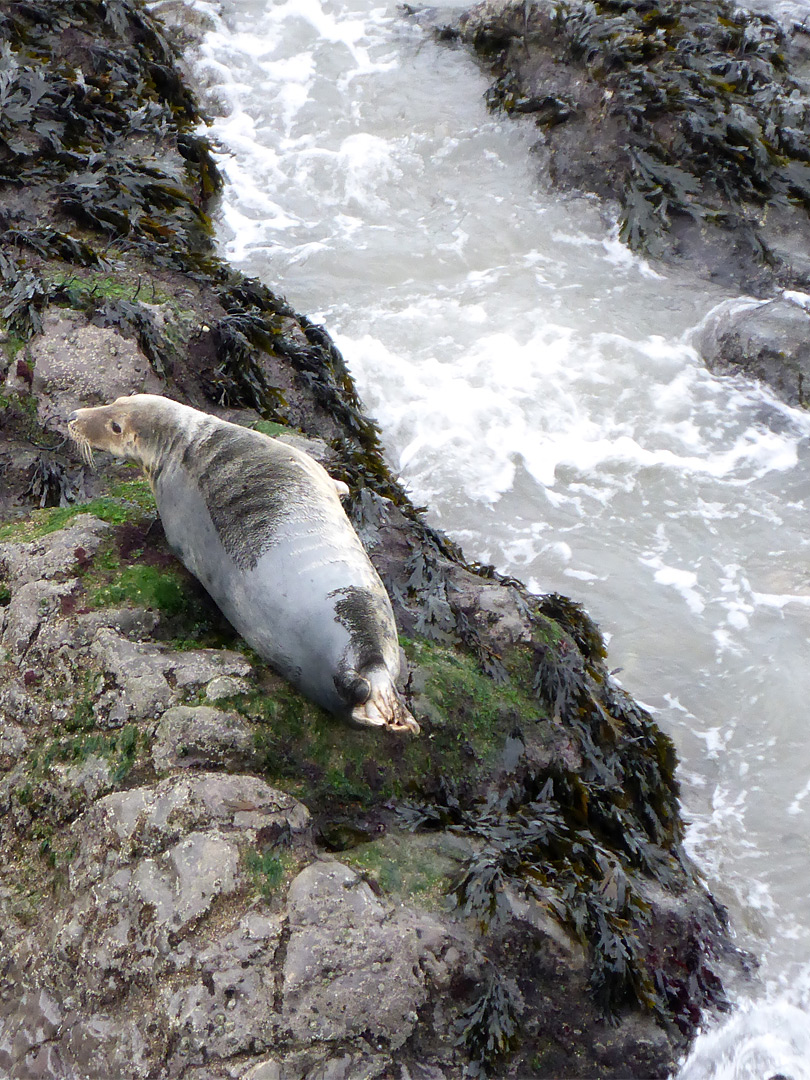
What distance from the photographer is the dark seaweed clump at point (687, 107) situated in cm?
839

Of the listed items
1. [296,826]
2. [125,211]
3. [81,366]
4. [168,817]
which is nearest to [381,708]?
[296,826]

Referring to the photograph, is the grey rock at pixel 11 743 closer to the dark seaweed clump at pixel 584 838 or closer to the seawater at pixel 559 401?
the dark seaweed clump at pixel 584 838

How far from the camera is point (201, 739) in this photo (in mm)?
3508

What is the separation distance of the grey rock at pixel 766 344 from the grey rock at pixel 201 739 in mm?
5416

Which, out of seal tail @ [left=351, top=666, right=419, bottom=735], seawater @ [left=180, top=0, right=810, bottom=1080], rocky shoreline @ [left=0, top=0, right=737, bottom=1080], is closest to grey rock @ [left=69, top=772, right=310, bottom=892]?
rocky shoreline @ [left=0, top=0, right=737, bottom=1080]

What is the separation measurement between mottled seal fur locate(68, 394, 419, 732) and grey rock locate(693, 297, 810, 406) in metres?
4.35

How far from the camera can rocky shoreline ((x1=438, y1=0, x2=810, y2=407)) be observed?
7.85 metres

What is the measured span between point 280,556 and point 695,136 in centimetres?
694

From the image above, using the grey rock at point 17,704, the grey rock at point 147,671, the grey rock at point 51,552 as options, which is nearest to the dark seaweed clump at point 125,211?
the grey rock at point 51,552

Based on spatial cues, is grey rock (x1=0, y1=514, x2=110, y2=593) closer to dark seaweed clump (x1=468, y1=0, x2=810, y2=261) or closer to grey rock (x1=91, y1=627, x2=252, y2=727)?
grey rock (x1=91, y1=627, x2=252, y2=727)

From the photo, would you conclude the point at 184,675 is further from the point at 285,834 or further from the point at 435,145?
the point at 435,145

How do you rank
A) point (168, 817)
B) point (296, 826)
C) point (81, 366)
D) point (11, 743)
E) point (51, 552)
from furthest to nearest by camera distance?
point (81, 366) < point (51, 552) < point (11, 743) < point (296, 826) < point (168, 817)

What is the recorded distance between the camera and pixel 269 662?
374 centimetres

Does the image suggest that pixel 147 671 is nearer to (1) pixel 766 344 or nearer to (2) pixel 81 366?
(2) pixel 81 366
